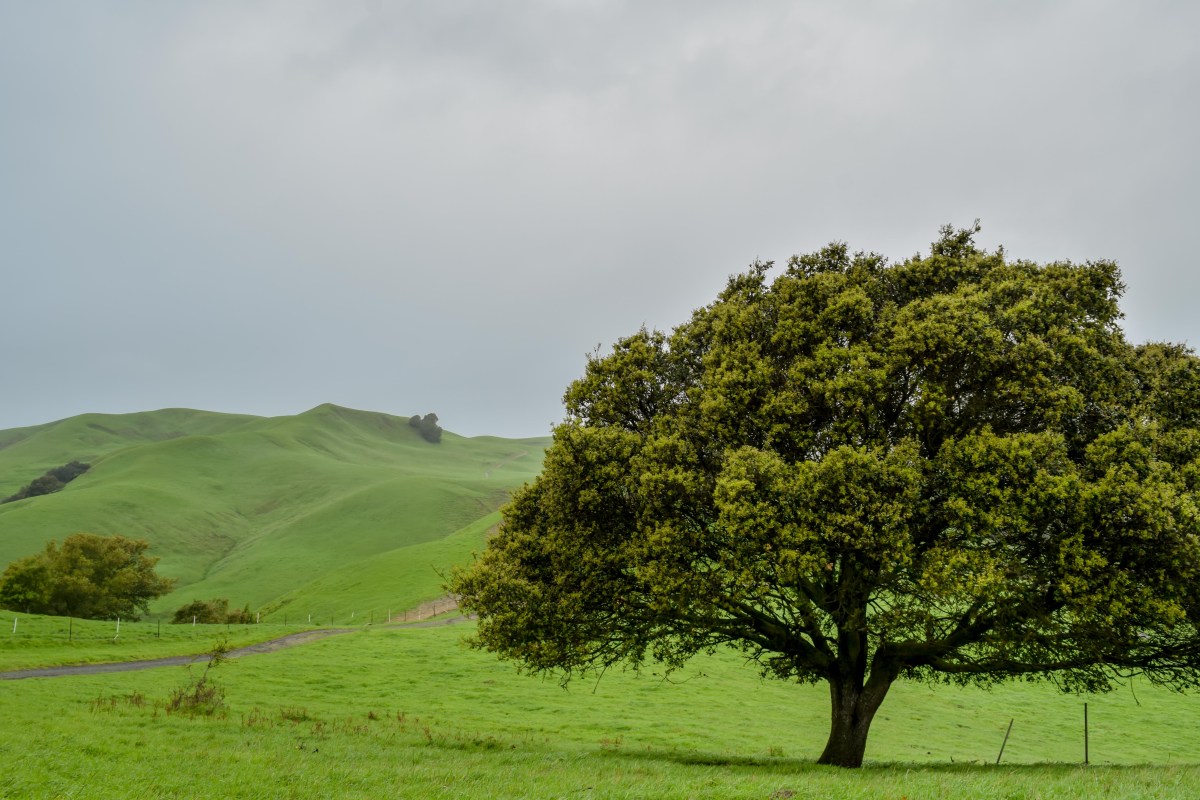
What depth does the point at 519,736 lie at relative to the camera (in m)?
27.8

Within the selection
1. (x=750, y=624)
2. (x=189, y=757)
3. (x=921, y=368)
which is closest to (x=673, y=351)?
(x=921, y=368)

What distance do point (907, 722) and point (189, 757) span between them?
37626 millimetres

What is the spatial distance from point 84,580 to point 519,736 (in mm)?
65636

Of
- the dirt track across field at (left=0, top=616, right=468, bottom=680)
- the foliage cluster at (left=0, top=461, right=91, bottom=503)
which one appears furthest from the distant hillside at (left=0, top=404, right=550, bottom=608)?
the dirt track across field at (left=0, top=616, right=468, bottom=680)

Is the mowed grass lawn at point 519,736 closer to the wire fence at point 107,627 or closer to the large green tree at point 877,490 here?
the large green tree at point 877,490

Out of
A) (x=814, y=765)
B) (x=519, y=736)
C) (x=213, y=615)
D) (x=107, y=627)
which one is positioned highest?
(x=814, y=765)

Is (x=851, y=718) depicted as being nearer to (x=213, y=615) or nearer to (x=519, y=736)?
(x=519, y=736)

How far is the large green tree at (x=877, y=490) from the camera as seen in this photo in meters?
15.8

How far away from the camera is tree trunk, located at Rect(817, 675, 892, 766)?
20.2 meters

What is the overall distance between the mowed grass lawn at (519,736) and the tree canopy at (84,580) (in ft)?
121

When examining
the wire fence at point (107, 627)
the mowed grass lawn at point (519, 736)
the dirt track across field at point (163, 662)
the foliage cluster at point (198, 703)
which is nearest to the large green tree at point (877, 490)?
the mowed grass lawn at point (519, 736)

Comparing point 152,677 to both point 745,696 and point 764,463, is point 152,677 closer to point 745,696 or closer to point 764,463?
point 745,696

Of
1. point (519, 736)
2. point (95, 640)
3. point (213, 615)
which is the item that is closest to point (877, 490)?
point (519, 736)

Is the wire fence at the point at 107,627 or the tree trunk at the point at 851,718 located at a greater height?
the tree trunk at the point at 851,718
